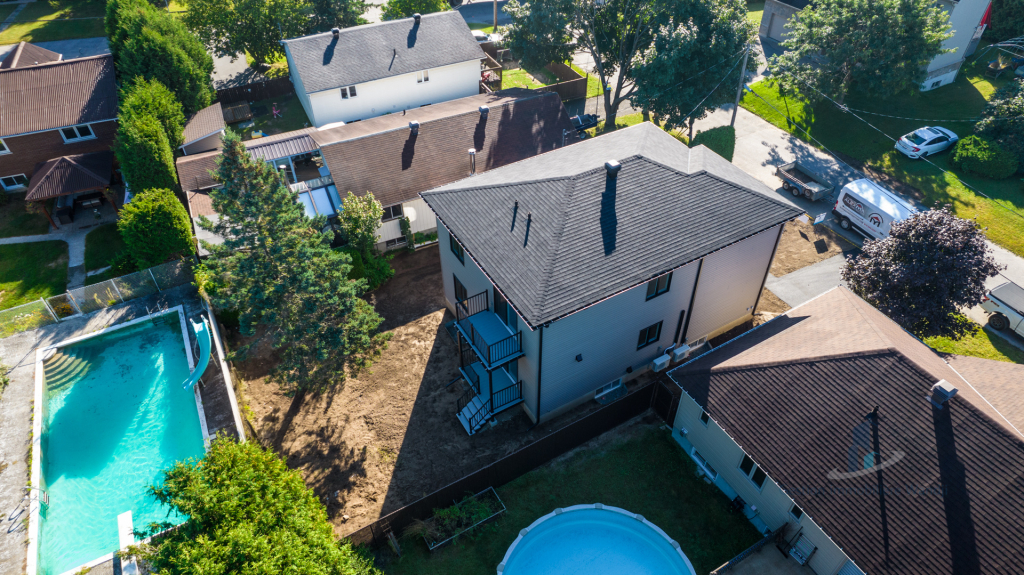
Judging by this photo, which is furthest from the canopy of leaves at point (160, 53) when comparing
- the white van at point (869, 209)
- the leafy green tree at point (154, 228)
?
the white van at point (869, 209)

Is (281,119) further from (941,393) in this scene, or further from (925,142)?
(925,142)

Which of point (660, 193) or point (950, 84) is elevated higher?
point (660, 193)

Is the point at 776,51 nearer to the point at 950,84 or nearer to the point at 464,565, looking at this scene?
the point at 950,84

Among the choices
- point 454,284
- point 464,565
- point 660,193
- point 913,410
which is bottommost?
point 464,565

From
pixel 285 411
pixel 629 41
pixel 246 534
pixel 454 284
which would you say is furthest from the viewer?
pixel 629 41

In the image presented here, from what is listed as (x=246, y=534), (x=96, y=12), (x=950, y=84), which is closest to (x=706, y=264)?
(x=246, y=534)

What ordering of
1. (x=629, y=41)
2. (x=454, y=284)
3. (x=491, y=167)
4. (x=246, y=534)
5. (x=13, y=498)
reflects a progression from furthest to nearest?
(x=629, y=41) → (x=491, y=167) → (x=454, y=284) → (x=13, y=498) → (x=246, y=534)
